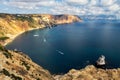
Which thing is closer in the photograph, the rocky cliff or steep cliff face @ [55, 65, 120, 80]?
the rocky cliff

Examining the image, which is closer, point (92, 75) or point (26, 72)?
point (26, 72)

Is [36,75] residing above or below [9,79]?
below

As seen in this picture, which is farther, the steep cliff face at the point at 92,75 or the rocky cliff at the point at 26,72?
the steep cliff face at the point at 92,75

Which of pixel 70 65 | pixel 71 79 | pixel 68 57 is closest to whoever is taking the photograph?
pixel 71 79

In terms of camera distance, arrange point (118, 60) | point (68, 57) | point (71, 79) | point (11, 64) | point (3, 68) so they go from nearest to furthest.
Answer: point (3, 68), point (11, 64), point (71, 79), point (118, 60), point (68, 57)

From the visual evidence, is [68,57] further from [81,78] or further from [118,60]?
[81,78]

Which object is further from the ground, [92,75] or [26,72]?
[26,72]

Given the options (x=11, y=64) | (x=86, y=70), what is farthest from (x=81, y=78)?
(x=11, y=64)

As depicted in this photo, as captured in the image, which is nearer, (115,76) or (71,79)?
(71,79)

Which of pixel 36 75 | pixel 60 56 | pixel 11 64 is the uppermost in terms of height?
pixel 11 64

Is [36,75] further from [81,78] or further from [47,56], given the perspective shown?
[47,56]
